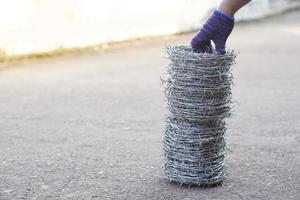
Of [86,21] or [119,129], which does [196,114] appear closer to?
[119,129]

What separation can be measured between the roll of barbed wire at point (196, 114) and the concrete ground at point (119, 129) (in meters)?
0.12

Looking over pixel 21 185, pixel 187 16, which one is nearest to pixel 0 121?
pixel 21 185

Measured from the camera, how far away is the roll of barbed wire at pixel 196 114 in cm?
416

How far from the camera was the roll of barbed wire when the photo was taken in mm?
4156

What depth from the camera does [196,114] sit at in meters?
4.22

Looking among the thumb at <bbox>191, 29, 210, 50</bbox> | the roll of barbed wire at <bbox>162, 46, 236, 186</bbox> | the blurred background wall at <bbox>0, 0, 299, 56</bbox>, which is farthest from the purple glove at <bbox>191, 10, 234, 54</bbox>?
the blurred background wall at <bbox>0, 0, 299, 56</bbox>

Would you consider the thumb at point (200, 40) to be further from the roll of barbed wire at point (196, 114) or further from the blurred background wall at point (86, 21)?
the blurred background wall at point (86, 21)

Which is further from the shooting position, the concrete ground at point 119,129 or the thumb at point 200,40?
the concrete ground at point 119,129

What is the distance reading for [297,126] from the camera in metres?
6.25

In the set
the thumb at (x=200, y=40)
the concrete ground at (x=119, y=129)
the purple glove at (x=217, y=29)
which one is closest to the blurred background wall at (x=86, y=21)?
the concrete ground at (x=119, y=129)

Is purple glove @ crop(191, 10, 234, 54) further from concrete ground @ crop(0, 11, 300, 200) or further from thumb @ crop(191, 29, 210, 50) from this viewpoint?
concrete ground @ crop(0, 11, 300, 200)

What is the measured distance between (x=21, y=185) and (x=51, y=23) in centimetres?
658

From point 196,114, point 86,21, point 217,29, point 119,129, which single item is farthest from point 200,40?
point 86,21

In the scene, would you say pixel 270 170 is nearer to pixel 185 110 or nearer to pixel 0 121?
pixel 185 110
